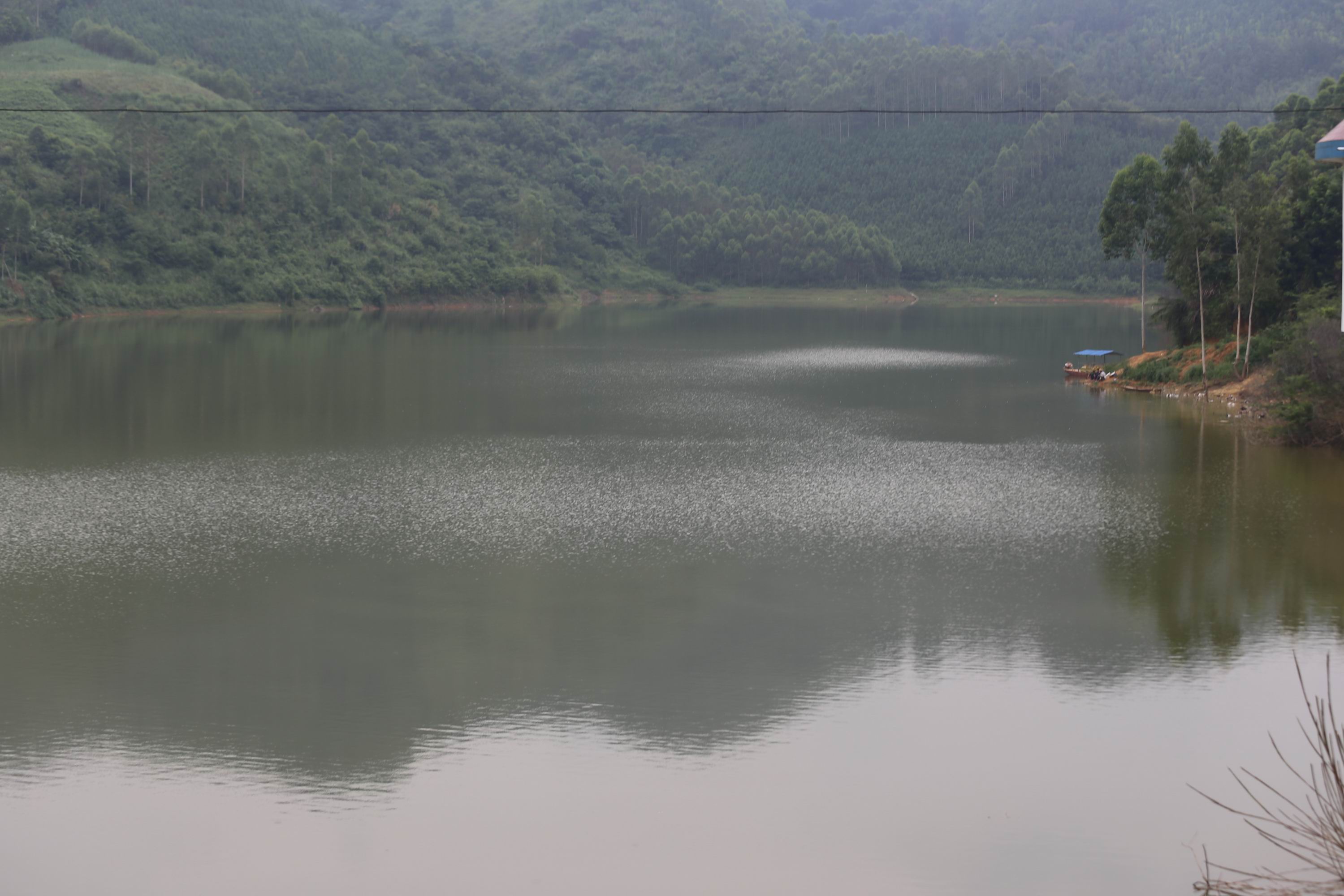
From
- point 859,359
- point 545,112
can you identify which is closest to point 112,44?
point 545,112

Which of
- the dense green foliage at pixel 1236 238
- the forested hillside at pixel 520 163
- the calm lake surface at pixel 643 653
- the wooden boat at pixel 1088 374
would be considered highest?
the forested hillside at pixel 520 163

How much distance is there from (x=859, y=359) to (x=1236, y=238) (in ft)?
62.6

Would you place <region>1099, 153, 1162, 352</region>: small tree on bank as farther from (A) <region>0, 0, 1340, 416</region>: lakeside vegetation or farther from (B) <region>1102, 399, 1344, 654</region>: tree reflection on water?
(B) <region>1102, 399, 1344, 654</region>: tree reflection on water

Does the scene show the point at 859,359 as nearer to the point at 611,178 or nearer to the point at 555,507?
the point at 555,507

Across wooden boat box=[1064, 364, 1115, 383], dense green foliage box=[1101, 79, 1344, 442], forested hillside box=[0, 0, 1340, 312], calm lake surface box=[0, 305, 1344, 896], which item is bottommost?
calm lake surface box=[0, 305, 1344, 896]

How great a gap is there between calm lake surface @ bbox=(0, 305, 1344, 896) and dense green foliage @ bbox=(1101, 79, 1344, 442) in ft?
23.4

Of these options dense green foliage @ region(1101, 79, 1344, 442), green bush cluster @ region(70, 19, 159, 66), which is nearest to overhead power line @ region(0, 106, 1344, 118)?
dense green foliage @ region(1101, 79, 1344, 442)

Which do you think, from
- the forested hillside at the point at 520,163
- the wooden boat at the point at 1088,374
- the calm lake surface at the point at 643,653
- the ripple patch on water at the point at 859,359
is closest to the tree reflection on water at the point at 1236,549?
the calm lake surface at the point at 643,653

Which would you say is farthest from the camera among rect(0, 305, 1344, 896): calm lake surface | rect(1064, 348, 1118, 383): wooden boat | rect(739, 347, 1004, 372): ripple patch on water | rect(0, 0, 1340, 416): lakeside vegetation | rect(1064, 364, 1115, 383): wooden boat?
rect(739, 347, 1004, 372): ripple patch on water

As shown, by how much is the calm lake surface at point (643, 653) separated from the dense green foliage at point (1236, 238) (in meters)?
7.15

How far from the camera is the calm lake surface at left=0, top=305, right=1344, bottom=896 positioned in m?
10.6

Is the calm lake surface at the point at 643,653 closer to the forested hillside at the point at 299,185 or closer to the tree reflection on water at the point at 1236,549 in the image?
the tree reflection on water at the point at 1236,549

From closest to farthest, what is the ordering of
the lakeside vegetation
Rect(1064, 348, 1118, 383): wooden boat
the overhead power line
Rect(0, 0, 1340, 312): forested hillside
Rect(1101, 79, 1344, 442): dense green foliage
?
Rect(1101, 79, 1344, 442): dense green foliage
the lakeside vegetation
Rect(1064, 348, 1118, 383): wooden boat
the overhead power line
Rect(0, 0, 1340, 312): forested hillside

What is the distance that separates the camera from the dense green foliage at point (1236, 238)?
37.1 meters
